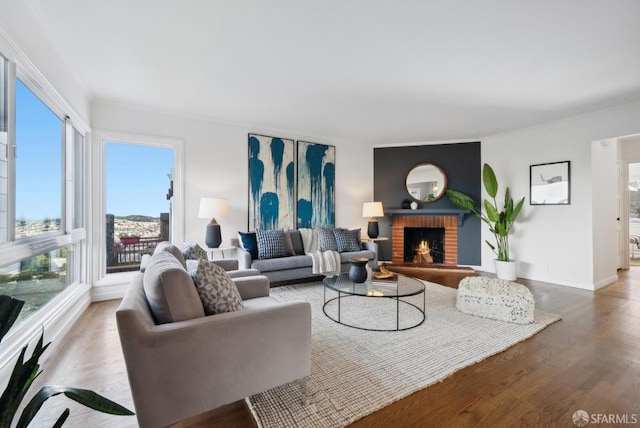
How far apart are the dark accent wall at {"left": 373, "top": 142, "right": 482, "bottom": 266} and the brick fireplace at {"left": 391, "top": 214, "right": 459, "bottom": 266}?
10 cm

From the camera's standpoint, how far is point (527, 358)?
2.14 meters

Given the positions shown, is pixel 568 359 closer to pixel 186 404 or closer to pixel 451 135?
pixel 186 404

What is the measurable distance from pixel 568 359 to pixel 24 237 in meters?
4.12

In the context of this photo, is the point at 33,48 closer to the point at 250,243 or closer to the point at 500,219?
the point at 250,243

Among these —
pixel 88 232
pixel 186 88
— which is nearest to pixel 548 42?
pixel 186 88

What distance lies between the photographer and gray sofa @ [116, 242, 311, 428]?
1230 millimetres

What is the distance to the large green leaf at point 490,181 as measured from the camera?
475 cm

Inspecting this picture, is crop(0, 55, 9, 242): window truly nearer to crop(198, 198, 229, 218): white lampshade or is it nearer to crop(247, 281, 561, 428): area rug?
crop(247, 281, 561, 428): area rug

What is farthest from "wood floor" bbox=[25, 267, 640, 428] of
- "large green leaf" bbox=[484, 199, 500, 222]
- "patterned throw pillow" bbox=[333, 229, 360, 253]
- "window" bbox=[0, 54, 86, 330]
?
"patterned throw pillow" bbox=[333, 229, 360, 253]

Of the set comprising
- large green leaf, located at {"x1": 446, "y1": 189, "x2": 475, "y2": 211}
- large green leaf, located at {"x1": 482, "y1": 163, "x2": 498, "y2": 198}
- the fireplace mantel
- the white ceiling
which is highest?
the white ceiling

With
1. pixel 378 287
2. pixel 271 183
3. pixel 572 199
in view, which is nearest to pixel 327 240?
pixel 271 183

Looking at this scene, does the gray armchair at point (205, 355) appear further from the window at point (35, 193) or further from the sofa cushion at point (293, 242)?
the sofa cushion at point (293, 242)

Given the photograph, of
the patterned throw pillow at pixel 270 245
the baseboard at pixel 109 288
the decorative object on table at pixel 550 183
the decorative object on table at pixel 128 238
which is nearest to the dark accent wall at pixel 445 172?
the decorative object on table at pixel 550 183

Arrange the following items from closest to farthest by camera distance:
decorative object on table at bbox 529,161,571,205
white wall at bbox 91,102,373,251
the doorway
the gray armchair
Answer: the gray armchair, white wall at bbox 91,102,373,251, decorative object on table at bbox 529,161,571,205, the doorway
